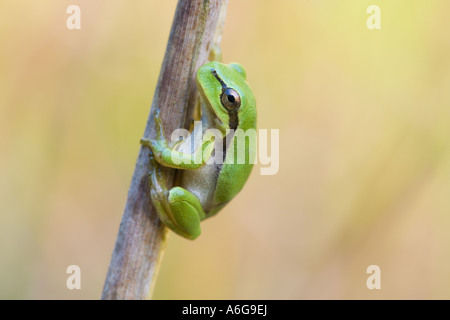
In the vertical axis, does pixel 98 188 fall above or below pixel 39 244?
above

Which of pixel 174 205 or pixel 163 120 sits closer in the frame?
pixel 163 120

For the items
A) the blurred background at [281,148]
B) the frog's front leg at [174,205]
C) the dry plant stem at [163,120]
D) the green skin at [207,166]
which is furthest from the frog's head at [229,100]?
the blurred background at [281,148]

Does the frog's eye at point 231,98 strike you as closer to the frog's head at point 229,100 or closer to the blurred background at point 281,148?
the frog's head at point 229,100

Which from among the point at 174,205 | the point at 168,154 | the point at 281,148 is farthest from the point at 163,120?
the point at 281,148

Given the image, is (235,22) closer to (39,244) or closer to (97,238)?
(97,238)

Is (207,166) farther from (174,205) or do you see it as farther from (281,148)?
(281,148)

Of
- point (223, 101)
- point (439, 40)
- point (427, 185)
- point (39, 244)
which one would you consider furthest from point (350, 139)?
point (39, 244)

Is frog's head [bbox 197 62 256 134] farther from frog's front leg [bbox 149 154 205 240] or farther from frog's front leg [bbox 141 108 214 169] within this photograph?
frog's front leg [bbox 149 154 205 240]
